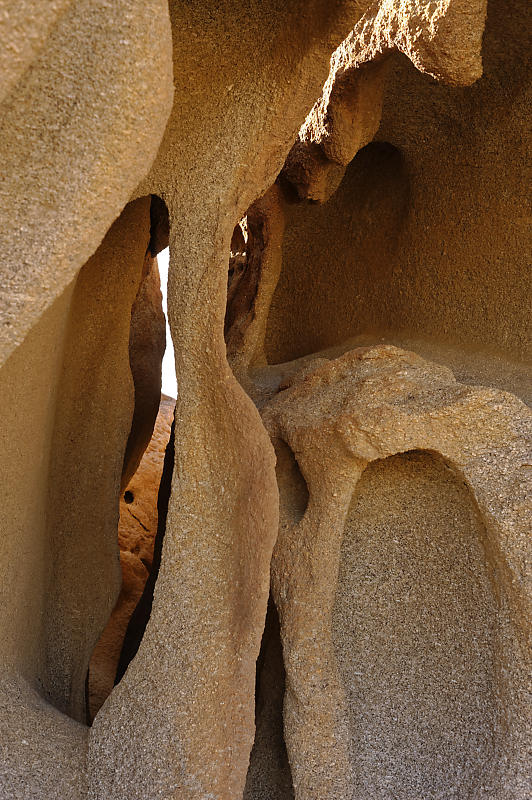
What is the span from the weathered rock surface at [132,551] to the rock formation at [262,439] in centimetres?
76

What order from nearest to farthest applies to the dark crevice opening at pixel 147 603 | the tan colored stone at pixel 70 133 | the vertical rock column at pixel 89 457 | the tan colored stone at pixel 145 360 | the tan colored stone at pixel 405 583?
1. the tan colored stone at pixel 70 133
2. the tan colored stone at pixel 405 583
3. the vertical rock column at pixel 89 457
4. the dark crevice opening at pixel 147 603
5. the tan colored stone at pixel 145 360

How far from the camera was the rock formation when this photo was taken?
1166mm

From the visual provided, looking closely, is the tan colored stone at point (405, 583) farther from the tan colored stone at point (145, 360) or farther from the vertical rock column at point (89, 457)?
the tan colored stone at point (145, 360)

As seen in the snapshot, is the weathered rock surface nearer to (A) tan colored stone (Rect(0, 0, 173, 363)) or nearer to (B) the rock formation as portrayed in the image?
(B) the rock formation

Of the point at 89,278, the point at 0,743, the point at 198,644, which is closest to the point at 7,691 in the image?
the point at 0,743

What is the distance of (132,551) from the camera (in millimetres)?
4191

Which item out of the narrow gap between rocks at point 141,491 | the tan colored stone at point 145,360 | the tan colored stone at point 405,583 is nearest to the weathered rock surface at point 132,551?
the narrow gap between rocks at point 141,491

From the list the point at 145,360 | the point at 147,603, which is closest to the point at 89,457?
the point at 147,603

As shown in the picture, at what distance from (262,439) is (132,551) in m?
2.55

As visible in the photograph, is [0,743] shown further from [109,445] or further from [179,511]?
[109,445]

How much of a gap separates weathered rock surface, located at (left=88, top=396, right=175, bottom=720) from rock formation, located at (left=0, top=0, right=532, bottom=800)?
76 centimetres

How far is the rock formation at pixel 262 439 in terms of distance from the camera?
117cm

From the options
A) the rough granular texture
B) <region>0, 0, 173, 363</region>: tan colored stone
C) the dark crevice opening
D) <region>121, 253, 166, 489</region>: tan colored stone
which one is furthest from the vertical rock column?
<region>0, 0, 173, 363</region>: tan colored stone

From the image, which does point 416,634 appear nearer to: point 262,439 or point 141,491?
point 262,439
